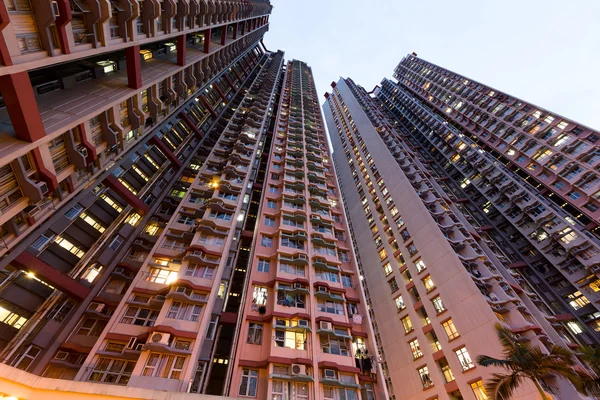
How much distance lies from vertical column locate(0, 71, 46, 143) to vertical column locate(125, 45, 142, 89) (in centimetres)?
833

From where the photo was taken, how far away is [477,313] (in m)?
26.3

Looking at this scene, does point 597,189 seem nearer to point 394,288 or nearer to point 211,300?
point 394,288

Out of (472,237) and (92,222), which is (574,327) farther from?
(92,222)

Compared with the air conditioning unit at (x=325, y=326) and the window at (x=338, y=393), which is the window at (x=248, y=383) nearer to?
the window at (x=338, y=393)

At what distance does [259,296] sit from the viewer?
2519 centimetres

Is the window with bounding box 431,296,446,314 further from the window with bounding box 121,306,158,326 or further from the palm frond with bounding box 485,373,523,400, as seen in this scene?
the window with bounding box 121,306,158,326

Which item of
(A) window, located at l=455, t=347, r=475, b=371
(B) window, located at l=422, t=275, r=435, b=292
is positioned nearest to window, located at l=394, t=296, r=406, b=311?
(B) window, located at l=422, t=275, r=435, b=292

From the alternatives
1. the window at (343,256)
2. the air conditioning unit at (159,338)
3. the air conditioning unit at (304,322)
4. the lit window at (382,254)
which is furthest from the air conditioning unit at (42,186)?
the lit window at (382,254)

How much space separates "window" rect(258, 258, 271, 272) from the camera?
27688 millimetres

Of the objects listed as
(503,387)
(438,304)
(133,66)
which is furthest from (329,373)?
(133,66)

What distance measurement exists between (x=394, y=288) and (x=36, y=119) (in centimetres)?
3752

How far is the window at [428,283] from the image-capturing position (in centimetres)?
3142

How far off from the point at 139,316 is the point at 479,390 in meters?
28.6

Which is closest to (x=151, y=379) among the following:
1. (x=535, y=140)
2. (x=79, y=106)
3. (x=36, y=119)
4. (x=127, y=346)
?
(x=127, y=346)
